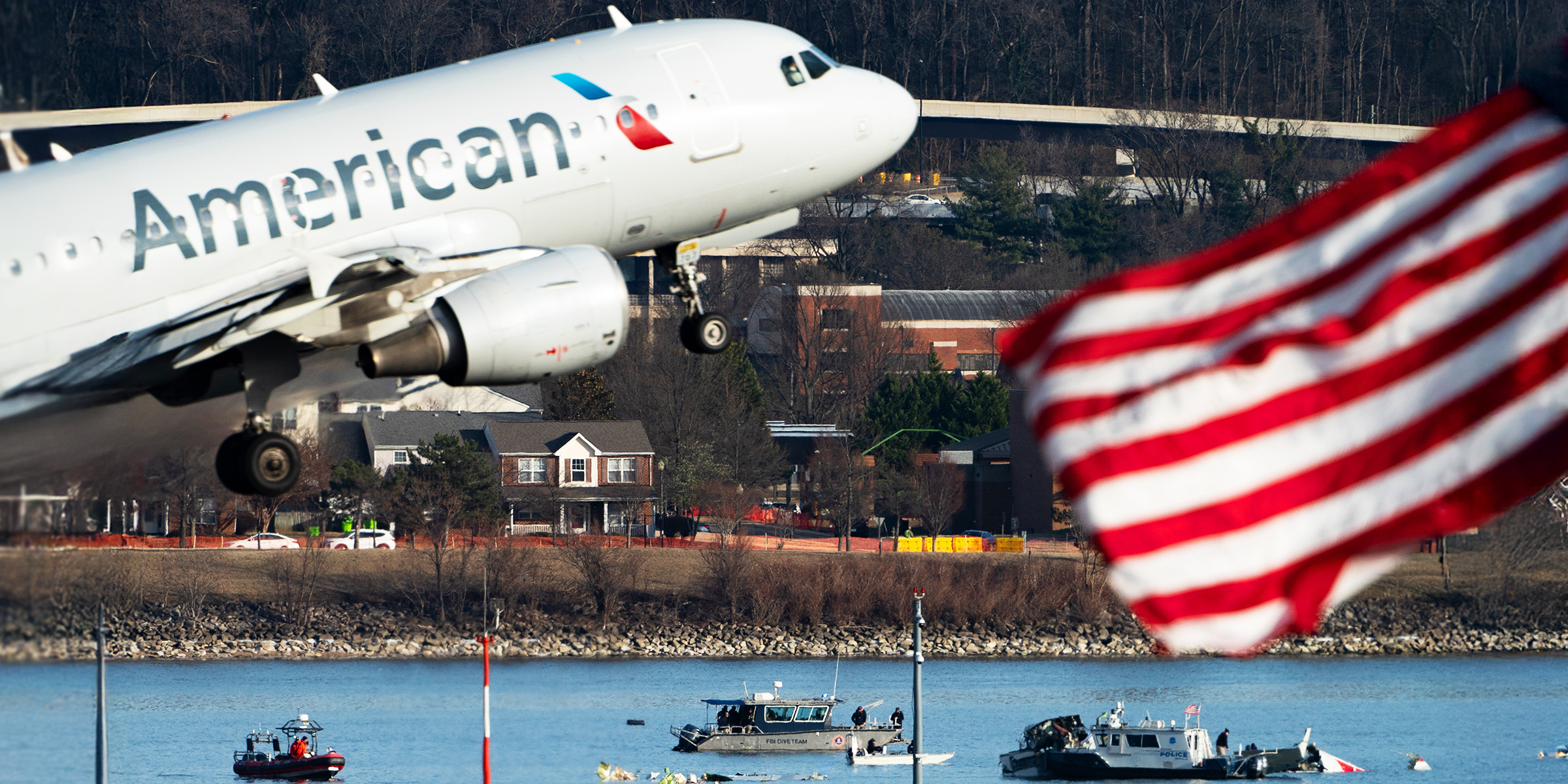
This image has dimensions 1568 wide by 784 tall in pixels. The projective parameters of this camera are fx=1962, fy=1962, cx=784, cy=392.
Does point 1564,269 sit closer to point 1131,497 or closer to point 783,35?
point 1131,497

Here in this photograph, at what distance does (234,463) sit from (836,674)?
300 feet

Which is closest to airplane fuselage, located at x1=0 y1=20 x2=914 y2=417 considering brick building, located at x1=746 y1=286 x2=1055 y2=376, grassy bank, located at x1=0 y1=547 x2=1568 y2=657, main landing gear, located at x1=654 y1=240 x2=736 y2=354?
main landing gear, located at x1=654 y1=240 x2=736 y2=354

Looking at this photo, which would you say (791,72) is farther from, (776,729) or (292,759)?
(776,729)

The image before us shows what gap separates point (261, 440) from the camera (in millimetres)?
24719

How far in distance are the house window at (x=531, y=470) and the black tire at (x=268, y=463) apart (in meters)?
102

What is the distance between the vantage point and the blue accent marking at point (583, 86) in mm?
27312

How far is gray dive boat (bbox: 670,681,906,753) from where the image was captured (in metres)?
99.5

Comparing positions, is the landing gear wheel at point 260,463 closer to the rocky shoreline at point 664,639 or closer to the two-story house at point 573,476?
the rocky shoreline at point 664,639

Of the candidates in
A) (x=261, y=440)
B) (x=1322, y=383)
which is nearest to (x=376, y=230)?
(x=261, y=440)

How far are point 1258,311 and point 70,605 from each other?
9.74 m

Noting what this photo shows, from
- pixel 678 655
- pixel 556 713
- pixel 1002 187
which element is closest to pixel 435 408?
pixel 678 655

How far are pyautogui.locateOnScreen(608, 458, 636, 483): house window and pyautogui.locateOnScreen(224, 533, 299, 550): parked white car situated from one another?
22.0 m

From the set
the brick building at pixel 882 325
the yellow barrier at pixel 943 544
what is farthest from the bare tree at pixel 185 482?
the brick building at pixel 882 325

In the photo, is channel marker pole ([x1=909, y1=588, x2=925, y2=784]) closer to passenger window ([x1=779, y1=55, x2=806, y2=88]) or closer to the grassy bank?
passenger window ([x1=779, y1=55, x2=806, y2=88])
